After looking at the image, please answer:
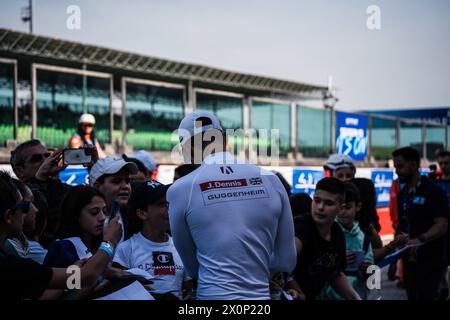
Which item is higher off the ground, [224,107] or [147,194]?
[224,107]

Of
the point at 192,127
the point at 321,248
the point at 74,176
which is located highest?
the point at 192,127

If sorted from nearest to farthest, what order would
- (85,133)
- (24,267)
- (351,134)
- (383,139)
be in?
A: (24,267) < (85,133) < (351,134) < (383,139)

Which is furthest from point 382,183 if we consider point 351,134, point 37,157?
point 37,157

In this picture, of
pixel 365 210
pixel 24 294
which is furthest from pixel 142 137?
pixel 24 294

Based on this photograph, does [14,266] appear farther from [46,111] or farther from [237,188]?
[46,111]

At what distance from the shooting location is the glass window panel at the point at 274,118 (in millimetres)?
20031

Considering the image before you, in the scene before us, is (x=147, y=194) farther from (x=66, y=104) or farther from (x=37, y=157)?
(x=66, y=104)

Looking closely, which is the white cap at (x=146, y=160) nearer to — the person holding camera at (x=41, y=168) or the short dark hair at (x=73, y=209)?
the person holding camera at (x=41, y=168)

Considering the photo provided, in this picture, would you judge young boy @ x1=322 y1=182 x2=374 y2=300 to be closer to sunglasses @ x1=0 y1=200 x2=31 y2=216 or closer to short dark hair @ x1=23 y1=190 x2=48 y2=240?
short dark hair @ x1=23 y1=190 x2=48 y2=240

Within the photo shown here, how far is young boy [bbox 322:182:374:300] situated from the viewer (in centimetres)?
554

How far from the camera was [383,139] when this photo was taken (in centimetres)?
2525

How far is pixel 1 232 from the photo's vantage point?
301 cm

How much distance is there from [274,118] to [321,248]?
51.7ft

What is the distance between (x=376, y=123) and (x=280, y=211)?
19893mm
